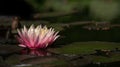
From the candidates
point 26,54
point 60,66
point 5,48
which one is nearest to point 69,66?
point 60,66

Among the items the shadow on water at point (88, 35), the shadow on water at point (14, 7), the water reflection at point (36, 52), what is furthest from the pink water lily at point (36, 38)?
the shadow on water at point (14, 7)

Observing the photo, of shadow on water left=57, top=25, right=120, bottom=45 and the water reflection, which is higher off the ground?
shadow on water left=57, top=25, right=120, bottom=45

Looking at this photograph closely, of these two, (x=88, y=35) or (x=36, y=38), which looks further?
(x=88, y=35)

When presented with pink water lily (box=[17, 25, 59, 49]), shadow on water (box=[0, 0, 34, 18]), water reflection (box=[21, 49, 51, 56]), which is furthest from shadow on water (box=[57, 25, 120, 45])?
shadow on water (box=[0, 0, 34, 18])

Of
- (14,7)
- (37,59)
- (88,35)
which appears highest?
(14,7)

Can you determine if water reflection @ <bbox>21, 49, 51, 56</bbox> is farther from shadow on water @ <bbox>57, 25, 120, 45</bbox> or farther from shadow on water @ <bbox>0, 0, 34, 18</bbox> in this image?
shadow on water @ <bbox>0, 0, 34, 18</bbox>

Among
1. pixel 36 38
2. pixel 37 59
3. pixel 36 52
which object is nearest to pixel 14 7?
pixel 36 38

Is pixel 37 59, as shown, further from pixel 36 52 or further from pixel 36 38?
pixel 36 38

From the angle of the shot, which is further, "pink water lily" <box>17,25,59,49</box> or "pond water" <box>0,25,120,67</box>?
"pink water lily" <box>17,25,59,49</box>

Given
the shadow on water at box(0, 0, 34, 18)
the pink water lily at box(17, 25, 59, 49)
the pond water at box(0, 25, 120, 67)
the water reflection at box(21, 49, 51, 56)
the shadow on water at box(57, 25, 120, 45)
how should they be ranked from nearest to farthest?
the pond water at box(0, 25, 120, 67) < the water reflection at box(21, 49, 51, 56) < the pink water lily at box(17, 25, 59, 49) < the shadow on water at box(57, 25, 120, 45) < the shadow on water at box(0, 0, 34, 18)

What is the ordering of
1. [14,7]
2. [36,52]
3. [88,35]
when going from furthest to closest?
[14,7], [88,35], [36,52]

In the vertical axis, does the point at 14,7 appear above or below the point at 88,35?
above
